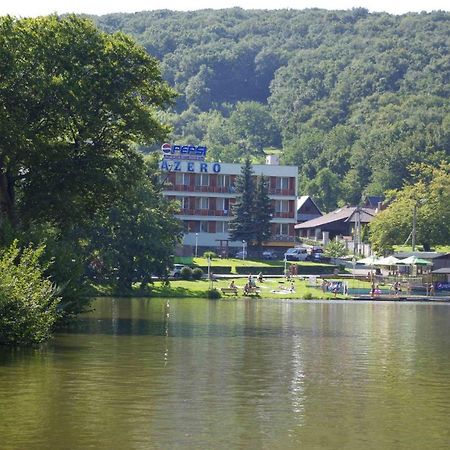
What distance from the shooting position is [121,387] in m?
33.8

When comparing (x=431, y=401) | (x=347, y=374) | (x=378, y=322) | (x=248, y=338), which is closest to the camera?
(x=431, y=401)

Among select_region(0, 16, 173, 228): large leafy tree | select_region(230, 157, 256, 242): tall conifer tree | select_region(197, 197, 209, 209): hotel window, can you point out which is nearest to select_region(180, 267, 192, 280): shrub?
select_region(230, 157, 256, 242): tall conifer tree

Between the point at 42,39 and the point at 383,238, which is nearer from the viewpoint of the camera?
the point at 42,39

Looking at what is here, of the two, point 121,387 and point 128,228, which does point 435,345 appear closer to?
point 121,387

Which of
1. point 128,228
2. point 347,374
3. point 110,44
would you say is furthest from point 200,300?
point 347,374

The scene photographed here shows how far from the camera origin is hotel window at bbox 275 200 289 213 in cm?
15538

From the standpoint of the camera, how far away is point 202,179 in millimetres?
151250

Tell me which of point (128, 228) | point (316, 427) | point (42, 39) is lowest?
point (316, 427)

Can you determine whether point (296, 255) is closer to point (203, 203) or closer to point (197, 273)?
point (203, 203)

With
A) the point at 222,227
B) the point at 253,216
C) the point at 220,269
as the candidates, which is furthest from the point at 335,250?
the point at 220,269

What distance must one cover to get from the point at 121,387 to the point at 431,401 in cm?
835

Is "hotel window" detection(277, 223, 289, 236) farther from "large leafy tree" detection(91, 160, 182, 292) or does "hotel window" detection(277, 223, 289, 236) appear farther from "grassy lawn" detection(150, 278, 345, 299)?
"large leafy tree" detection(91, 160, 182, 292)

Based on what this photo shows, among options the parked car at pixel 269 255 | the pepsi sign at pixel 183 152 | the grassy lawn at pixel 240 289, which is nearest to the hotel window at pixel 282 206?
the pepsi sign at pixel 183 152

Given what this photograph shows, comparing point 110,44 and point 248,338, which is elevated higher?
point 110,44
